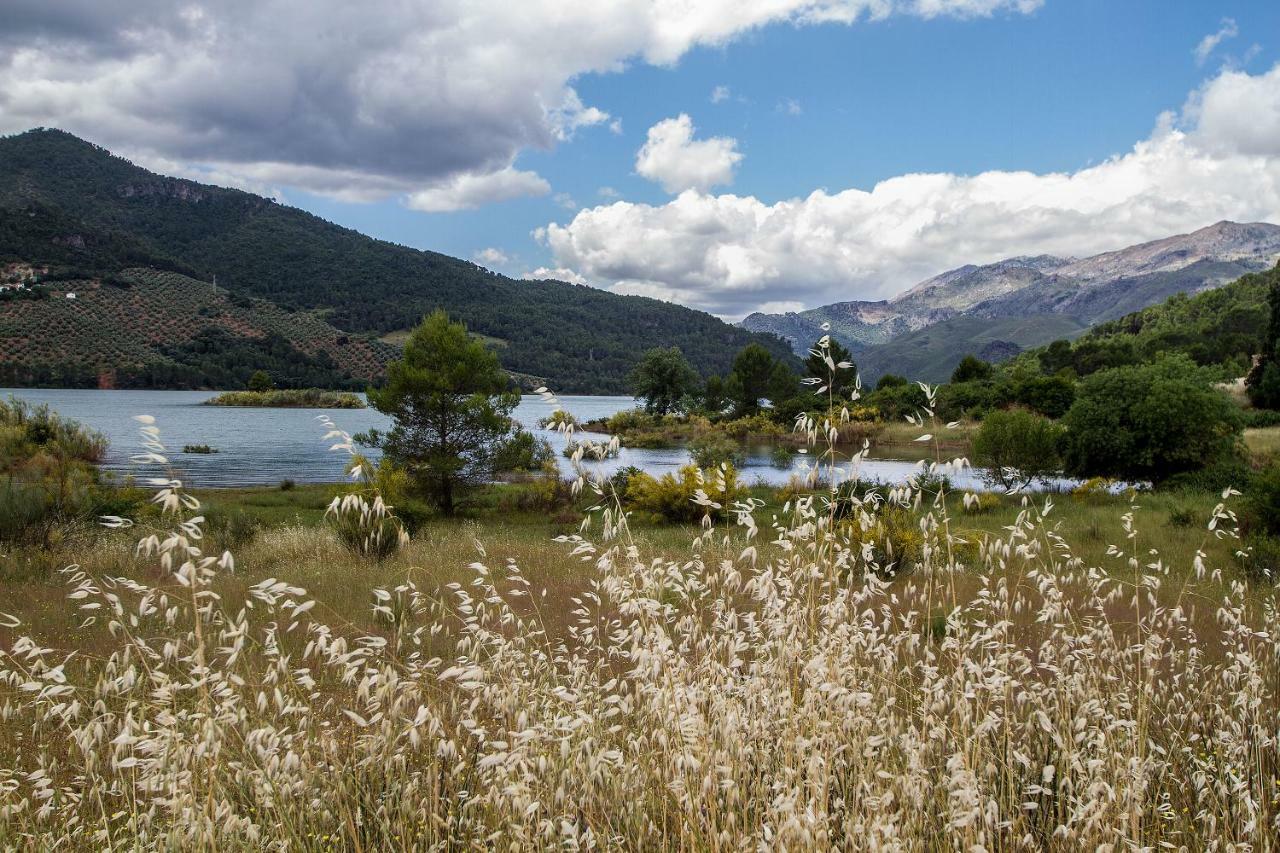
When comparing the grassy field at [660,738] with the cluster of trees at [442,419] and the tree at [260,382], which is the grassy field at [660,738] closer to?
the cluster of trees at [442,419]

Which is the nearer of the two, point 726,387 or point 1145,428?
point 1145,428

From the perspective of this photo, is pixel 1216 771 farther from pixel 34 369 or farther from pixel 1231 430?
pixel 34 369

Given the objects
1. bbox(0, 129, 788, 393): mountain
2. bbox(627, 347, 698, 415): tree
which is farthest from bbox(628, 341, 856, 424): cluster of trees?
bbox(0, 129, 788, 393): mountain

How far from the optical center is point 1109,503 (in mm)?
22438

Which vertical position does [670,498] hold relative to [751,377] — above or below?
below

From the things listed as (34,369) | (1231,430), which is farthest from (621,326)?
(1231,430)

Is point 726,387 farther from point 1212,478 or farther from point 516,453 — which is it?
point 1212,478

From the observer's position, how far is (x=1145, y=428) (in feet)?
84.2

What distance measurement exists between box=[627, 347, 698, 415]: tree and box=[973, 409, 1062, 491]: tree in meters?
50.1

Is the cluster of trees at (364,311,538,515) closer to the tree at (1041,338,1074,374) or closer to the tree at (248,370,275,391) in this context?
the tree at (1041,338,1074,374)

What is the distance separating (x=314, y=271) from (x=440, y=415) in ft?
547

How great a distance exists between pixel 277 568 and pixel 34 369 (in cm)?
10396

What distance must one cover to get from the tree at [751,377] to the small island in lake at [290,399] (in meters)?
49.4

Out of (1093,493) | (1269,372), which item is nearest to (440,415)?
(1093,493)
